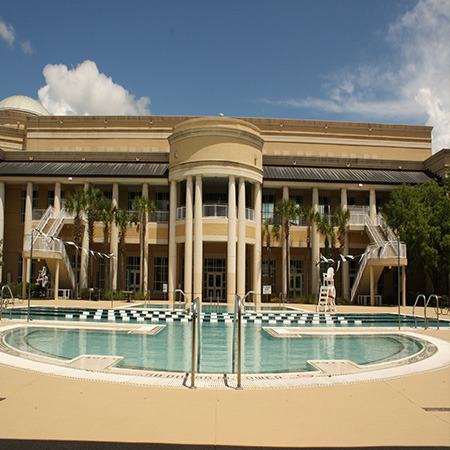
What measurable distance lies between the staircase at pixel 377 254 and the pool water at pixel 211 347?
1350 cm

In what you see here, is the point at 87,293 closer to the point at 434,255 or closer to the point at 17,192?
the point at 17,192

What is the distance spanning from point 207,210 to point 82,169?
11.0 meters

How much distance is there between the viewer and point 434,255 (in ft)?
94.3

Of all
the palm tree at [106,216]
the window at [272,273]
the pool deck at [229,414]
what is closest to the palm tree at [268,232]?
the window at [272,273]

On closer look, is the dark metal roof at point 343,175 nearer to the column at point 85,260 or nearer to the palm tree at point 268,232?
the palm tree at point 268,232

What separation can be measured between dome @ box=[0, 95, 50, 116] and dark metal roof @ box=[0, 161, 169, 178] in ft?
59.9

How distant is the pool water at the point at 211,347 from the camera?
1038 centimetres

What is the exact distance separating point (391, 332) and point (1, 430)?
44.9 feet

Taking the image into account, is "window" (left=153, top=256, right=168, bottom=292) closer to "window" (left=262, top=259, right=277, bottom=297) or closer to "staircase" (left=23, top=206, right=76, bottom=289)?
"staircase" (left=23, top=206, right=76, bottom=289)

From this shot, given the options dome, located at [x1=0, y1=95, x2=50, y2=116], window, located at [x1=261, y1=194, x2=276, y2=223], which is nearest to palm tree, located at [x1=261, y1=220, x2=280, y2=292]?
window, located at [x1=261, y1=194, x2=276, y2=223]

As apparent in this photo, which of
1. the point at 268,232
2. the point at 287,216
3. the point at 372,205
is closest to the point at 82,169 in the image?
the point at 268,232

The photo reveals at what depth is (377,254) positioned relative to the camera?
1120 inches

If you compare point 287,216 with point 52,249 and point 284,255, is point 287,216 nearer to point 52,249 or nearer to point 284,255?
point 284,255

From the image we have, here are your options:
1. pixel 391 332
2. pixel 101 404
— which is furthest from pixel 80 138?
pixel 101 404
